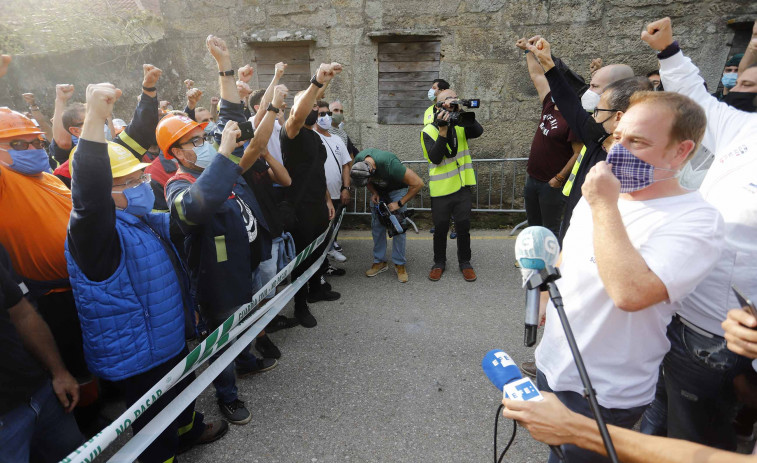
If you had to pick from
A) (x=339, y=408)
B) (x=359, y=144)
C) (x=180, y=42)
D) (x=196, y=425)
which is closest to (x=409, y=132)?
(x=359, y=144)

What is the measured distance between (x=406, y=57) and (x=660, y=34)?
4812 mm

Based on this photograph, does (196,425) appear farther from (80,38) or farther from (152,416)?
(80,38)

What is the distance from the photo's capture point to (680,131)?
1.28 m

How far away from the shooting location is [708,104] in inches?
83.3

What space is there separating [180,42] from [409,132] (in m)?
4.44

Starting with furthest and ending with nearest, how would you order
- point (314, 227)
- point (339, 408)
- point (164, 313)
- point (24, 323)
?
point (314, 227), point (339, 408), point (164, 313), point (24, 323)

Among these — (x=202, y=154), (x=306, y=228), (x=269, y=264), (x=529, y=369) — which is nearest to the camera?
(x=202, y=154)

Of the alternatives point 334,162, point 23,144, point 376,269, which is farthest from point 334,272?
point 23,144

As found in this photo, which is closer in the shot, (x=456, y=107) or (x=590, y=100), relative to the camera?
(x=590, y=100)

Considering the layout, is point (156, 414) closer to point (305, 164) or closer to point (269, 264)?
point (269, 264)

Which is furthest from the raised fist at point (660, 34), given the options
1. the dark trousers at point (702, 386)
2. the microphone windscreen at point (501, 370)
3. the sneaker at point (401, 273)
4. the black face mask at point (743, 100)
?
the sneaker at point (401, 273)

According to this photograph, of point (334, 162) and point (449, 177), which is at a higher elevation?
point (334, 162)

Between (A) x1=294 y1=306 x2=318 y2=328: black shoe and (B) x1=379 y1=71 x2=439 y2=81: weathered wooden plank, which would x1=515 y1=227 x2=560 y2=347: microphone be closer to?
(A) x1=294 y1=306 x2=318 y2=328: black shoe

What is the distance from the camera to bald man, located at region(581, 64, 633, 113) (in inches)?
118
